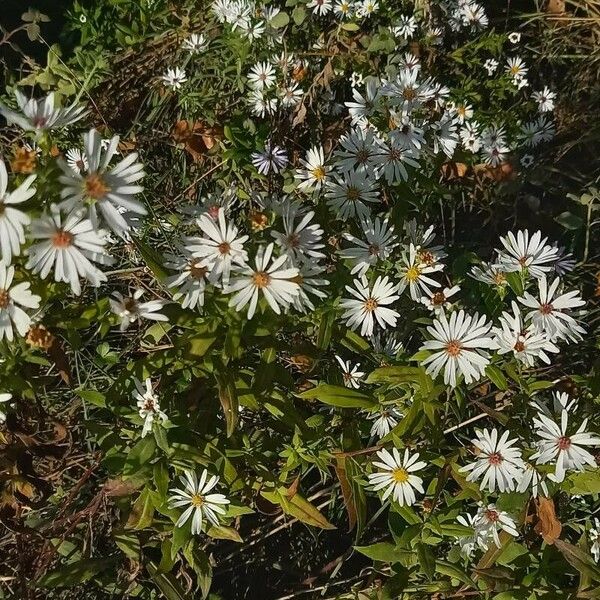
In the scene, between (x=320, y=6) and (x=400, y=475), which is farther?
(x=320, y=6)

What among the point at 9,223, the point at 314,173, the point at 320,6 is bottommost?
the point at 9,223

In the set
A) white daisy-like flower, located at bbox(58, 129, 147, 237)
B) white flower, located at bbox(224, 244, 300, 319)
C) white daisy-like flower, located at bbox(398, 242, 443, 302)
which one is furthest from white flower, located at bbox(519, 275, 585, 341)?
white daisy-like flower, located at bbox(58, 129, 147, 237)

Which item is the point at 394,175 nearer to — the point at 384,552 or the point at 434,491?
the point at 434,491

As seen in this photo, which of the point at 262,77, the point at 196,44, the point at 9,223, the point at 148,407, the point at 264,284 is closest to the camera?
the point at 9,223

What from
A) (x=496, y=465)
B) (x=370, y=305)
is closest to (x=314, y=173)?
(x=370, y=305)

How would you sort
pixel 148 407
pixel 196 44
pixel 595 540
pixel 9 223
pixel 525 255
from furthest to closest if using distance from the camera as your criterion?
pixel 196 44, pixel 595 540, pixel 525 255, pixel 148 407, pixel 9 223

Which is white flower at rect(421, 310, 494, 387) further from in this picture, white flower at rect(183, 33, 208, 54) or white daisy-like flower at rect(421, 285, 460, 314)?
white flower at rect(183, 33, 208, 54)

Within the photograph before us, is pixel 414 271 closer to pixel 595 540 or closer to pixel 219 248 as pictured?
pixel 219 248

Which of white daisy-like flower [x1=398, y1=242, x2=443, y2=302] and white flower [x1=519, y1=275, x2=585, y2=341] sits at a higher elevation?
white daisy-like flower [x1=398, y1=242, x2=443, y2=302]
